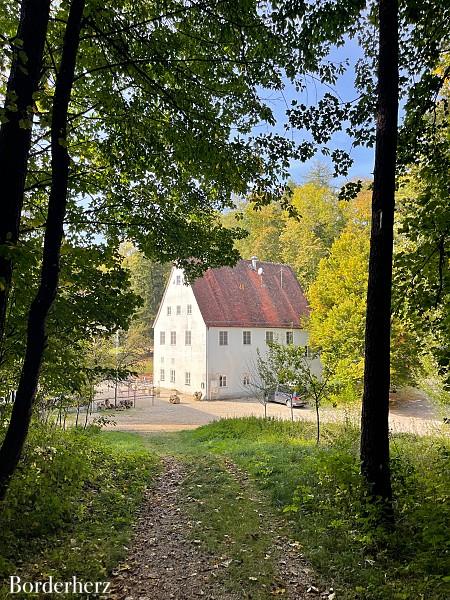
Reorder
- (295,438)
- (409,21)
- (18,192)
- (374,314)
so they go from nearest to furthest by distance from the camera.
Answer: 1. (18,192)
2. (374,314)
3. (409,21)
4. (295,438)

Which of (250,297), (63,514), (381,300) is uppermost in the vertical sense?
(250,297)

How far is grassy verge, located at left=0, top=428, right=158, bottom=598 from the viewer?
4113mm

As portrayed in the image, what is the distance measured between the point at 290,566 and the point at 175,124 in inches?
207

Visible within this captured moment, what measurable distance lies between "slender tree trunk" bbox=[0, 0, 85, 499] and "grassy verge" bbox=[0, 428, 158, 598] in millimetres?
867

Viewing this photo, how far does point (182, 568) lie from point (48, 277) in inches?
129

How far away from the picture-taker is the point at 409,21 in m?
5.61

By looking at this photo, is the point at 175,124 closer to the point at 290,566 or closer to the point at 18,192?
the point at 18,192

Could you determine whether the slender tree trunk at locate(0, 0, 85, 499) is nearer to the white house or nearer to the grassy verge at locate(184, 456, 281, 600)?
the grassy verge at locate(184, 456, 281, 600)

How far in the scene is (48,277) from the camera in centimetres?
407

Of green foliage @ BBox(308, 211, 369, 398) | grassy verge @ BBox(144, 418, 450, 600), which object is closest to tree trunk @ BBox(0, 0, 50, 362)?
grassy verge @ BBox(144, 418, 450, 600)

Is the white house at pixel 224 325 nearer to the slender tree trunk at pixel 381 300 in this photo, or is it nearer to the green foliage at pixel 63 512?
the green foliage at pixel 63 512

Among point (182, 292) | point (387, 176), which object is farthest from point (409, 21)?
point (182, 292)

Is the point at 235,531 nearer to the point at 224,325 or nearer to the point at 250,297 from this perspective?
the point at 224,325

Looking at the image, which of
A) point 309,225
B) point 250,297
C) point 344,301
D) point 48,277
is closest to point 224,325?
point 250,297
